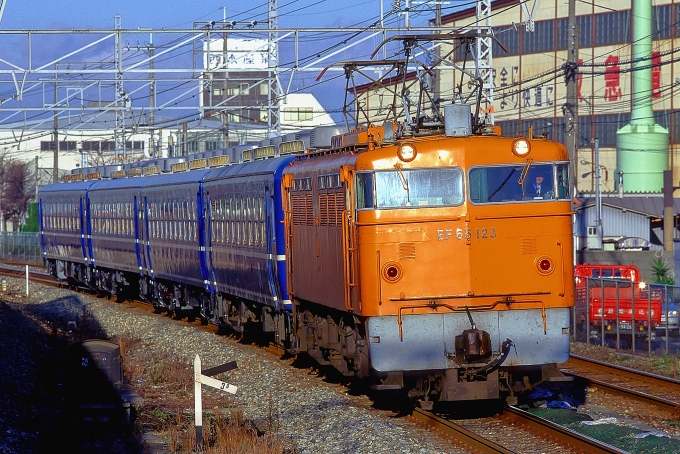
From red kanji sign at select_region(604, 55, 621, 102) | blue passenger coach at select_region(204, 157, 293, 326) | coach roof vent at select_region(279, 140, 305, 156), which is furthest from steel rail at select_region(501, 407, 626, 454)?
red kanji sign at select_region(604, 55, 621, 102)

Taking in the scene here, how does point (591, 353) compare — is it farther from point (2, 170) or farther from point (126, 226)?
point (2, 170)

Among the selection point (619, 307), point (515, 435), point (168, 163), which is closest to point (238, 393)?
point (515, 435)

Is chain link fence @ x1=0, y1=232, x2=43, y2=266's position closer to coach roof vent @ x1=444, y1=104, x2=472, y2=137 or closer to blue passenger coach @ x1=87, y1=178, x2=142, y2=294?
blue passenger coach @ x1=87, y1=178, x2=142, y2=294

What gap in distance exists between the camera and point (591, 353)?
18.7m

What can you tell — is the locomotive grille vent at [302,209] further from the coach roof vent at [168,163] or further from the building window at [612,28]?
the building window at [612,28]

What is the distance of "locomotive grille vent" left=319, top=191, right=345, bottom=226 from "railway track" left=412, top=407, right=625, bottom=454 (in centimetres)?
233

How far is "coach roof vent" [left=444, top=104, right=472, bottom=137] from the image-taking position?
11.6 meters

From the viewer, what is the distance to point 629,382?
49.0 feet

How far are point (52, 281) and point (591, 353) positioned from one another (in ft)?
83.6

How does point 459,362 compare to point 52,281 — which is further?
point 52,281

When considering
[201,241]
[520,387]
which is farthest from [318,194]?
[201,241]

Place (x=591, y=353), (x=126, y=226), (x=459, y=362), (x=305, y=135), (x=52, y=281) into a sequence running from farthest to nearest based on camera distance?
(x=52, y=281)
(x=126, y=226)
(x=591, y=353)
(x=305, y=135)
(x=459, y=362)

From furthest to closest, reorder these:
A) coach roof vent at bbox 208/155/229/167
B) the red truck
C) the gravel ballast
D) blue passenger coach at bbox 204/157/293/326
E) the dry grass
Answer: coach roof vent at bbox 208/155/229/167
the red truck
blue passenger coach at bbox 204/157/293/326
the gravel ballast
the dry grass

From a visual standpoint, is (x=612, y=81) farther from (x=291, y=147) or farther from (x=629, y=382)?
(x=629, y=382)
